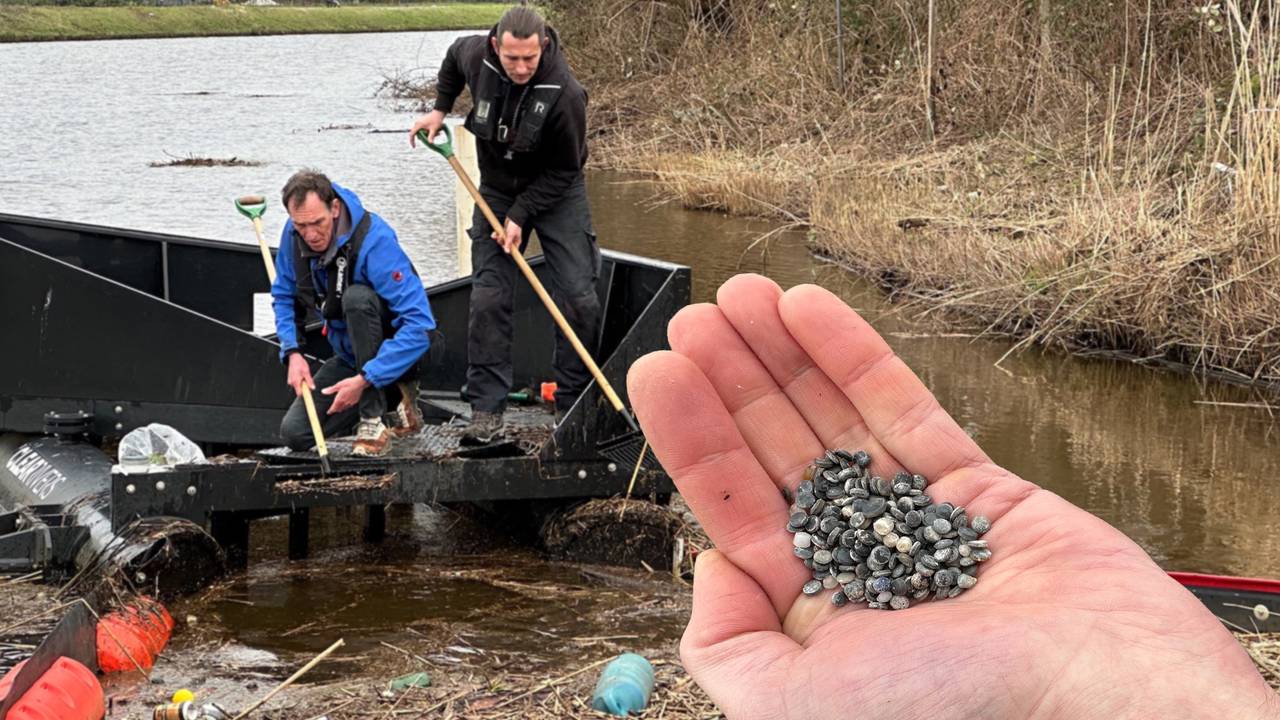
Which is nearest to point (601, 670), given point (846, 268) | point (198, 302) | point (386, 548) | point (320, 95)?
point (386, 548)

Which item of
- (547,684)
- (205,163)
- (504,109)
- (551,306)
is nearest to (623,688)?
(547,684)

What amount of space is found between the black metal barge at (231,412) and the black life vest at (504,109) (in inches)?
30.3

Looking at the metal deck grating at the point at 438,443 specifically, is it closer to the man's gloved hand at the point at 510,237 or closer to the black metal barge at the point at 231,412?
the black metal barge at the point at 231,412

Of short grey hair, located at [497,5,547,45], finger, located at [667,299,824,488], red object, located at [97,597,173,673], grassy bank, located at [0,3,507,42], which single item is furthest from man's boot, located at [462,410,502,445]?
grassy bank, located at [0,3,507,42]

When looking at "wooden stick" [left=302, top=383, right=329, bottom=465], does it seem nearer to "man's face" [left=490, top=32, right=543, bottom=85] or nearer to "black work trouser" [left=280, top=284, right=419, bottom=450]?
"black work trouser" [left=280, top=284, right=419, bottom=450]

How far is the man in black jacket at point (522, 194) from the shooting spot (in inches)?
275

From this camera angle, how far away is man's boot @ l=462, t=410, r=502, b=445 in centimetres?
665

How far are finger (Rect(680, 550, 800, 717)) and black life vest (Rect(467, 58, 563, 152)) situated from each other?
4262mm

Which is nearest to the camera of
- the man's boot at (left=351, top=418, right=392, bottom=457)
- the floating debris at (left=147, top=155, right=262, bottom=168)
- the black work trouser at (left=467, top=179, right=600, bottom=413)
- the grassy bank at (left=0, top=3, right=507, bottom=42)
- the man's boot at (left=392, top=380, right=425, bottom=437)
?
the man's boot at (left=351, top=418, right=392, bottom=457)

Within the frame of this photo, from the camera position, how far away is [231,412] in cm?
729

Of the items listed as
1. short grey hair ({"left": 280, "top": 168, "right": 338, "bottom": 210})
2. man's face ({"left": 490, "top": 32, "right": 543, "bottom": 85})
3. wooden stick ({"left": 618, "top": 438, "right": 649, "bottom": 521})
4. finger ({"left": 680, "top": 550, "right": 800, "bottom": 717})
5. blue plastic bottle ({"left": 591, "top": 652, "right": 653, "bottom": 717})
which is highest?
→ man's face ({"left": 490, "top": 32, "right": 543, "bottom": 85})

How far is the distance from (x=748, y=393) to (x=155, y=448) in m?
3.98

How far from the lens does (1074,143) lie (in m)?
13.9

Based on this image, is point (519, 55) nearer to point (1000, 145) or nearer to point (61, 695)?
point (61, 695)
